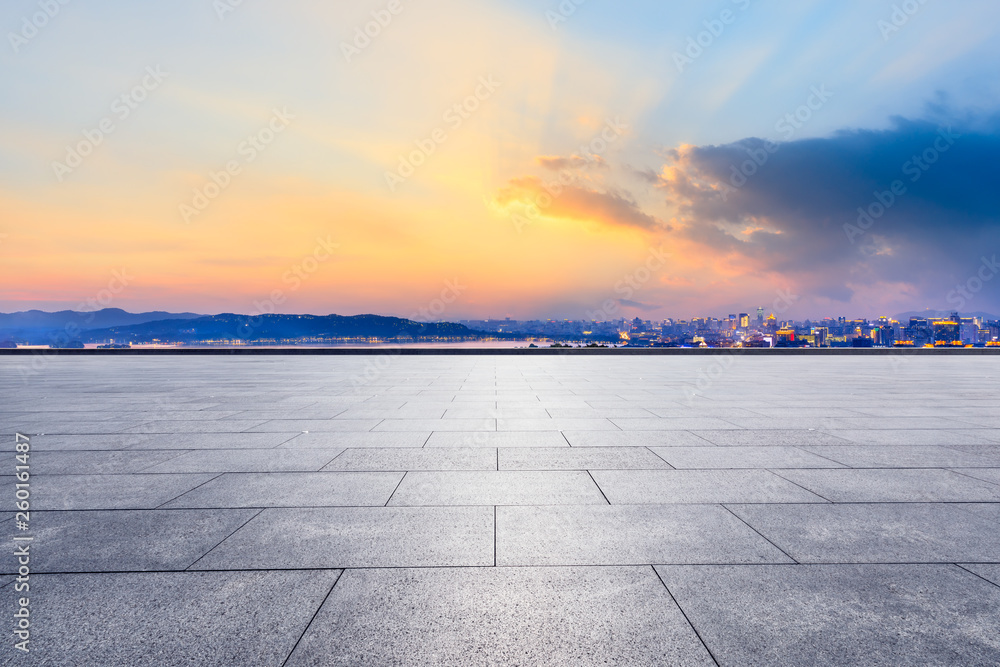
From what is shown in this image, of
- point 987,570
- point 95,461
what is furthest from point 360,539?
point 95,461

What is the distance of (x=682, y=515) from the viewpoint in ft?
16.2

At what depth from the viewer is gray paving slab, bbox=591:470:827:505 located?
5.39 metres

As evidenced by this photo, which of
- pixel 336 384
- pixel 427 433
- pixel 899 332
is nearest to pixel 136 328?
pixel 336 384

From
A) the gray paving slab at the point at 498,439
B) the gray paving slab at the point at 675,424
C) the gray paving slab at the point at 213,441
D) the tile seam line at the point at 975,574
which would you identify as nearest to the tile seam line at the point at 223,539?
the gray paving slab at the point at 213,441

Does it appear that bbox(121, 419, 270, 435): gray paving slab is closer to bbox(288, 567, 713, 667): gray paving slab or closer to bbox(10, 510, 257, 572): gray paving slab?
bbox(10, 510, 257, 572): gray paving slab

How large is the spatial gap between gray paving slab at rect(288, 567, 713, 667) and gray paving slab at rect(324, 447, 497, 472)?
9.42 ft

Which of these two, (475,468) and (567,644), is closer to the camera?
(567,644)

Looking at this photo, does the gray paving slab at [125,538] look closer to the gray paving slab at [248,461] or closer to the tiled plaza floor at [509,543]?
the tiled plaza floor at [509,543]

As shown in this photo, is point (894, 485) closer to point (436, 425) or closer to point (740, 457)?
point (740, 457)

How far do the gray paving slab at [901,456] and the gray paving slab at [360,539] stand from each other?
5.32 meters

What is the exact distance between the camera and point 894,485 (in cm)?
585

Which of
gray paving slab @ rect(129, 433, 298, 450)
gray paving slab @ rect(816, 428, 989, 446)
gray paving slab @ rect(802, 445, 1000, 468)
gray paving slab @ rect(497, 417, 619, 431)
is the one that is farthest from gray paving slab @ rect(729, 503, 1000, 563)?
gray paving slab @ rect(129, 433, 298, 450)

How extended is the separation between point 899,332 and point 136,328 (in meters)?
136

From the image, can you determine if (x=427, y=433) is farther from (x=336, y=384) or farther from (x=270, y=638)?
(x=336, y=384)
